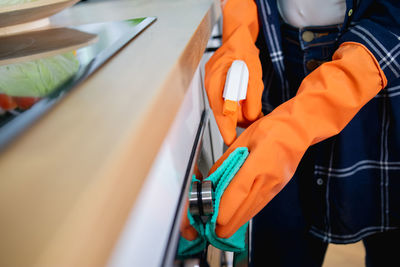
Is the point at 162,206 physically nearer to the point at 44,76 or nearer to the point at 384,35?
the point at 44,76

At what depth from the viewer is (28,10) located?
15.4 inches

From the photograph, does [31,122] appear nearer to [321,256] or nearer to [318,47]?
[318,47]

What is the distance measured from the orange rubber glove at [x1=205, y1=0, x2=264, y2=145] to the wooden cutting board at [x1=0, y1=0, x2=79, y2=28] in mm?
247

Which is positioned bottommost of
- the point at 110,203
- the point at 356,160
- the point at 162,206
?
the point at 356,160

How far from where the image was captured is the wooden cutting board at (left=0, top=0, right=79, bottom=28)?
383mm

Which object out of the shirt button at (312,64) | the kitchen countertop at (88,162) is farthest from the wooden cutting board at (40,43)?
the shirt button at (312,64)

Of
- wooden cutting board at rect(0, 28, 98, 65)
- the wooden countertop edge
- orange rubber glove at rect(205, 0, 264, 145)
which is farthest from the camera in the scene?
orange rubber glove at rect(205, 0, 264, 145)

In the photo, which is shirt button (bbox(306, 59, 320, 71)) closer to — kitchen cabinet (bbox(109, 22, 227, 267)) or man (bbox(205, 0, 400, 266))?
man (bbox(205, 0, 400, 266))

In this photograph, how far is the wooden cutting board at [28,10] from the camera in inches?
15.1

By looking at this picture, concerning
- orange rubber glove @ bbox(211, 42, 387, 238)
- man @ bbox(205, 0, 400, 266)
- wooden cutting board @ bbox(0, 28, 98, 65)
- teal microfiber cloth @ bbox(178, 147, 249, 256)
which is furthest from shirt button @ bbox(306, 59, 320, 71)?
wooden cutting board @ bbox(0, 28, 98, 65)

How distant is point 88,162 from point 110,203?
0.08ft

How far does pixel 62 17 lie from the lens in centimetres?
58

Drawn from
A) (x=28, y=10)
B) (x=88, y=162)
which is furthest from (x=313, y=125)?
(x=28, y=10)

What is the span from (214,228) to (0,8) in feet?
1.31
